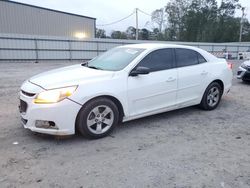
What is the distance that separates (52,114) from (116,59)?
1.75m

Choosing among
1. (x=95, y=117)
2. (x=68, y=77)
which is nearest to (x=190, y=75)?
(x=95, y=117)

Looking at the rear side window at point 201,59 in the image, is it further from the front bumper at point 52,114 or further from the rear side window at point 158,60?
the front bumper at point 52,114

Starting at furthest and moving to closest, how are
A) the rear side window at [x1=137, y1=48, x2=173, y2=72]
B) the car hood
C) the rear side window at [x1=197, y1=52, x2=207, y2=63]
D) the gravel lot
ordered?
the rear side window at [x1=197, y1=52, x2=207, y2=63] → the rear side window at [x1=137, y1=48, x2=173, y2=72] → the car hood → the gravel lot

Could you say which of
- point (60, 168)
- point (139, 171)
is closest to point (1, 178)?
point (60, 168)

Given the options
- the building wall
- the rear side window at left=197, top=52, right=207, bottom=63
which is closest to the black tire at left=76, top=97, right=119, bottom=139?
the rear side window at left=197, top=52, right=207, bottom=63

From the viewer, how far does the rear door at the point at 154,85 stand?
4141mm

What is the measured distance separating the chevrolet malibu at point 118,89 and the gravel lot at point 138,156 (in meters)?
0.30

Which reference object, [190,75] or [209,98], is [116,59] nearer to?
[190,75]

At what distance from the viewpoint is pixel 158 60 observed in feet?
15.1

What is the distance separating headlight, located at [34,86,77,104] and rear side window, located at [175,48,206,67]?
2.45 m

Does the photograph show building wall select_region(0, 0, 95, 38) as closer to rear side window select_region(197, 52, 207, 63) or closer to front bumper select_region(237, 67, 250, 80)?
front bumper select_region(237, 67, 250, 80)

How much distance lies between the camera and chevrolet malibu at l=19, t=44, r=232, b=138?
350 cm

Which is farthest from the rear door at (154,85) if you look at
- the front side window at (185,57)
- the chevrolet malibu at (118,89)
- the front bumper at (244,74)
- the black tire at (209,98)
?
the front bumper at (244,74)

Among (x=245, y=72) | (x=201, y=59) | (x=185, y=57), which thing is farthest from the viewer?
(x=245, y=72)
